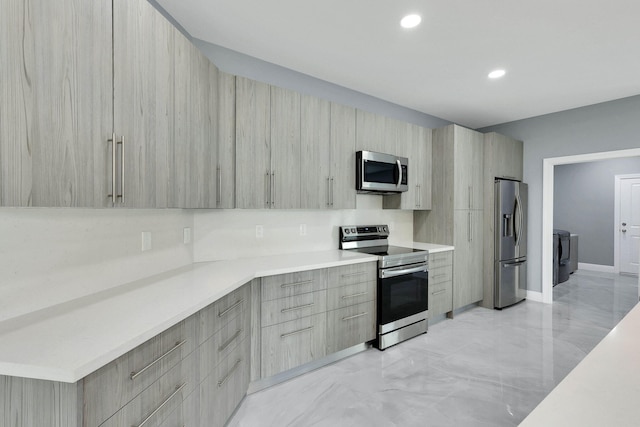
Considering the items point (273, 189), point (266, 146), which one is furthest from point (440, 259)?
point (266, 146)

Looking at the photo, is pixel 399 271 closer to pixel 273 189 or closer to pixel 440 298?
pixel 440 298

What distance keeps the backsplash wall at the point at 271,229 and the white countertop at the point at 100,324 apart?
51 centimetres

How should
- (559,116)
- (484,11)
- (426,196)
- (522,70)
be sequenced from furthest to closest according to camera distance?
(559,116) < (426,196) < (522,70) < (484,11)

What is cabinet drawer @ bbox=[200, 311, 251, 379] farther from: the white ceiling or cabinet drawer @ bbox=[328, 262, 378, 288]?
the white ceiling

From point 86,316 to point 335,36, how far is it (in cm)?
245

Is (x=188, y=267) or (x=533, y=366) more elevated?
(x=188, y=267)

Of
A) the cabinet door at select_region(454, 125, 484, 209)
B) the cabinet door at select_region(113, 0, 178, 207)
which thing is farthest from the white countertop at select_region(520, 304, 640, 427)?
the cabinet door at select_region(454, 125, 484, 209)

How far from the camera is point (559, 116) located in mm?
4137

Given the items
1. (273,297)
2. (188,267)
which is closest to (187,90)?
(188,267)

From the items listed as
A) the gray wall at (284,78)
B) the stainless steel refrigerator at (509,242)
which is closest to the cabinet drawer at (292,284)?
the gray wall at (284,78)

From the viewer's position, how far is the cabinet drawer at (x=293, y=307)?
2.17 metres

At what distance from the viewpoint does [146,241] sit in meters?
1.92

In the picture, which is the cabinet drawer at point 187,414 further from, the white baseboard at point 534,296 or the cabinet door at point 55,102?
the white baseboard at point 534,296

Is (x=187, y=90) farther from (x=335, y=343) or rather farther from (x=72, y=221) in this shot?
(x=335, y=343)
